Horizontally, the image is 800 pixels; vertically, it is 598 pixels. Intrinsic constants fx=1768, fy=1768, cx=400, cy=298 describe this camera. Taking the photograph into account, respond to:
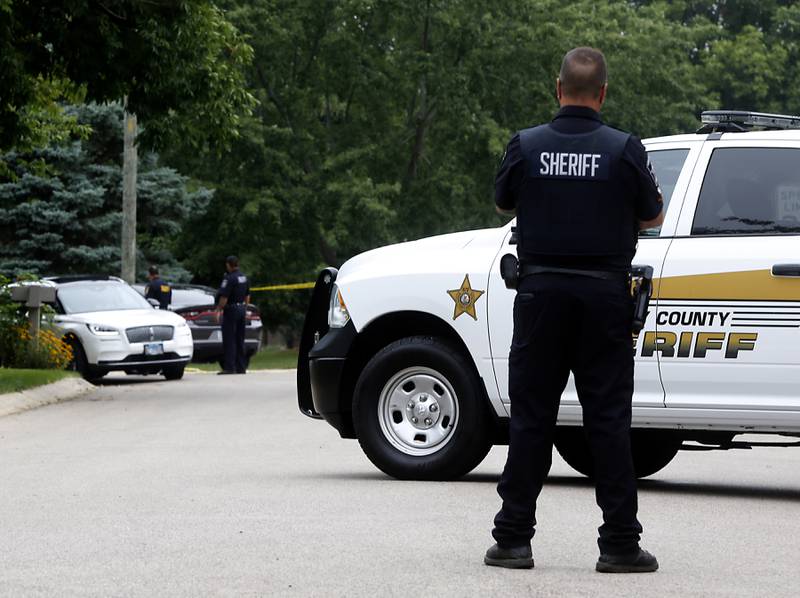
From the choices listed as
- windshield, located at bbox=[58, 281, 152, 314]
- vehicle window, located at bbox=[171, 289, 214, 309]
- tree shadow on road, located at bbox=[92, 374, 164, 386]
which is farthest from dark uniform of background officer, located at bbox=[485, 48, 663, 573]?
vehicle window, located at bbox=[171, 289, 214, 309]

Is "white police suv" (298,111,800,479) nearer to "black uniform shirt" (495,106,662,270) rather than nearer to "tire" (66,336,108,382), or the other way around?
"black uniform shirt" (495,106,662,270)

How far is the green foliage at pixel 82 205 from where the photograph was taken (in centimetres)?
3647

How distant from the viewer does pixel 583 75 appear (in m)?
6.68

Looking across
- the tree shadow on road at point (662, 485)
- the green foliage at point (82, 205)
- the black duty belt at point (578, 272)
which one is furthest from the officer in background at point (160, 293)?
the black duty belt at point (578, 272)

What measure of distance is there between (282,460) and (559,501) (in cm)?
323

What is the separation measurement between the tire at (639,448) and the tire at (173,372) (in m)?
15.6

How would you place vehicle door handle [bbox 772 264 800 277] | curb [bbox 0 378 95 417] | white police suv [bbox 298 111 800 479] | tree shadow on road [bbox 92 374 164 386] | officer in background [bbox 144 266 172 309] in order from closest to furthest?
vehicle door handle [bbox 772 264 800 277] → white police suv [bbox 298 111 800 479] → curb [bbox 0 378 95 417] → tree shadow on road [bbox 92 374 164 386] → officer in background [bbox 144 266 172 309]

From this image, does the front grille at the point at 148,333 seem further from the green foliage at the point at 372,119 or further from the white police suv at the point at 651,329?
the green foliage at the point at 372,119

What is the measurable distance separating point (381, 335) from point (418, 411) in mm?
609

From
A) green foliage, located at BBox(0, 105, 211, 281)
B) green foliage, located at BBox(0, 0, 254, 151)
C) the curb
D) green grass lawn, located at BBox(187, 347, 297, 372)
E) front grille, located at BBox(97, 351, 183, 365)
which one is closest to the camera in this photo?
the curb

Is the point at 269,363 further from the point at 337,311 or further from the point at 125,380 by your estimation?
the point at 337,311

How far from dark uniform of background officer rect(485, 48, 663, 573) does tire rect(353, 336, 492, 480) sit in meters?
Answer: 3.24

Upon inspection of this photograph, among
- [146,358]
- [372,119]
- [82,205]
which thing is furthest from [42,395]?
[372,119]

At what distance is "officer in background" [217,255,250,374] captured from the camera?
2733 cm
